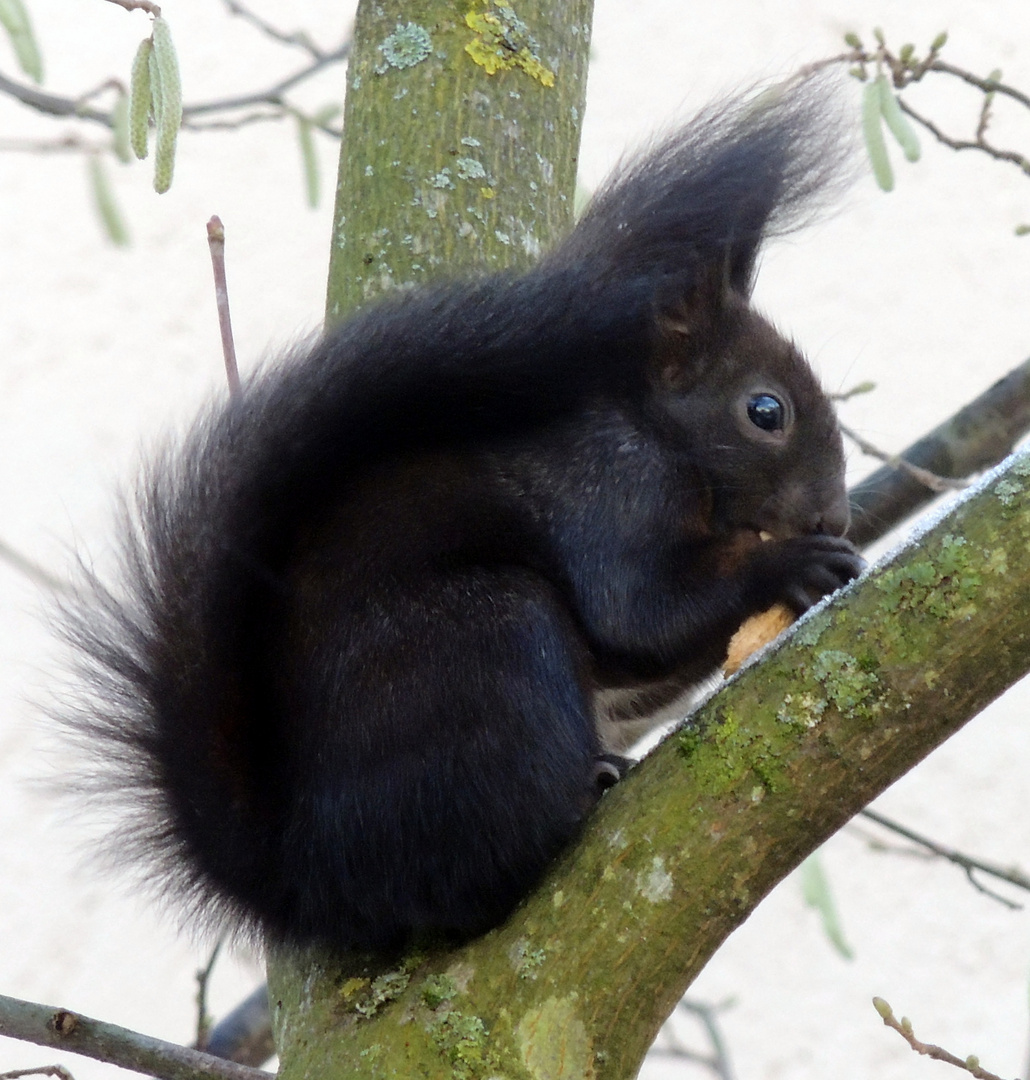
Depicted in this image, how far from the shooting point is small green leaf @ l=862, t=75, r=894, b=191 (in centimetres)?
147

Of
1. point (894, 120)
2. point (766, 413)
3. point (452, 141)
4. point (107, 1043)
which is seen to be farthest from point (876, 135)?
point (107, 1043)

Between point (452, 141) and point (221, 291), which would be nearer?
point (221, 291)

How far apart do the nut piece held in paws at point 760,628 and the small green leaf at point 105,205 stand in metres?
1.04

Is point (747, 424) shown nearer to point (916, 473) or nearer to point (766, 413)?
point (766, 413)

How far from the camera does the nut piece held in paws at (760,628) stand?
1.19 metres

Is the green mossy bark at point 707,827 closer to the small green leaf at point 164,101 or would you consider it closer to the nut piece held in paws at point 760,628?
the nut piece held in paws at point 760,628

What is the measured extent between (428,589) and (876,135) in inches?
29.6

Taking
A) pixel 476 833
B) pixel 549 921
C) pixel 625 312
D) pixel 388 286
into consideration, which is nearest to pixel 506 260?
pixel 388 286

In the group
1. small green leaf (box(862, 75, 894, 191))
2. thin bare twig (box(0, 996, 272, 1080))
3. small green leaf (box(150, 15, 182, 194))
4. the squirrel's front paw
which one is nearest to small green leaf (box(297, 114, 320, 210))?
small green leaf (box(150, 15, 182, 194))

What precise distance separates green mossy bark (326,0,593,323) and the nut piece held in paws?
439mm

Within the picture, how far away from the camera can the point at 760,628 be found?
→ 47.3 inches

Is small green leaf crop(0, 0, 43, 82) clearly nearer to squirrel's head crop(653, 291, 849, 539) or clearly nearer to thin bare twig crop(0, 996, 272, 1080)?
squirrel's head crop(653, 291, 849, 539)


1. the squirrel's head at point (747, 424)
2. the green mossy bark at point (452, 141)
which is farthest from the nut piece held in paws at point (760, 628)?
the green mossy bark at point (452, 141)

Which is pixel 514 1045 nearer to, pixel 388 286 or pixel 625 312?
pixel 625 312
